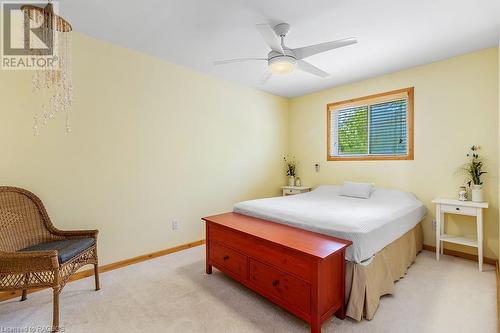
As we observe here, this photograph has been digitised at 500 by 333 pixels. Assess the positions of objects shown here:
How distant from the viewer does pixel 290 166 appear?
16.2ft

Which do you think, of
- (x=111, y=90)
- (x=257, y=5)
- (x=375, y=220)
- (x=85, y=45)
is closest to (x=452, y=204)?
(x=375, y=220)

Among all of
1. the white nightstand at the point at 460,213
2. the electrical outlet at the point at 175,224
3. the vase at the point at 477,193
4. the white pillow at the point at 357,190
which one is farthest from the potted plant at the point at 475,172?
the electrical outlet at the point at 175,224

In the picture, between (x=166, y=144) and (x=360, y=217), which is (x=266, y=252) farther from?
(x=166, y=144)

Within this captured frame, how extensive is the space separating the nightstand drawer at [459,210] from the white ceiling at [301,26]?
1.87m

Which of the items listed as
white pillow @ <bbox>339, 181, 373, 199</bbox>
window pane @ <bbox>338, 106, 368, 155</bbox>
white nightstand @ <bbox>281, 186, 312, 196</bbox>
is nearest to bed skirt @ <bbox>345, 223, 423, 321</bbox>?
white pillow @ <bbox>339, 181, 373, 199</bbox>

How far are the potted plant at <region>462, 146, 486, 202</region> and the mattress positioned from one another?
1.84ft

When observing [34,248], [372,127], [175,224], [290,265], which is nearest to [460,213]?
[372,127]

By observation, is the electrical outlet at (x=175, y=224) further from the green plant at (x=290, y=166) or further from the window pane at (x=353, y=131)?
the window pane at (x=353, y=131)

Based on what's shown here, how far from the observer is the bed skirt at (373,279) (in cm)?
183

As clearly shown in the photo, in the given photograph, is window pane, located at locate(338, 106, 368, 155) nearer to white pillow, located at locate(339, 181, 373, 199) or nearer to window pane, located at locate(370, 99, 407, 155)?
window pane, located at locate(370, 99, 407, 155)

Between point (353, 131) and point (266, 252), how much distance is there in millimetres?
3003

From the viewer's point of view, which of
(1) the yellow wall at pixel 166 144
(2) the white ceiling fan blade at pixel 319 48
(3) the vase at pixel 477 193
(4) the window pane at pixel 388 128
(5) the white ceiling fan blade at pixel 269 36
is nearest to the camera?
(5) the white ceiling fan blade at pixel 269 36

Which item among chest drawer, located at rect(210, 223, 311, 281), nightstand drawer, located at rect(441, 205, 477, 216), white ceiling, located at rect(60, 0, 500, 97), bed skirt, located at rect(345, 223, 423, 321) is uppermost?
white ceiling, located at rect(60, 0, 500, 97)

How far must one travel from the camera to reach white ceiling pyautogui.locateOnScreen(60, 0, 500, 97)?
6.77 ft
